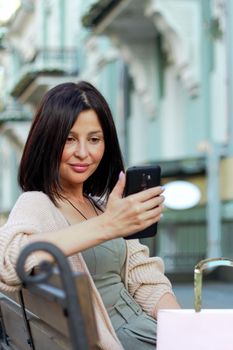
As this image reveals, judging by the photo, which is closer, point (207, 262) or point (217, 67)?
point (207, 262)

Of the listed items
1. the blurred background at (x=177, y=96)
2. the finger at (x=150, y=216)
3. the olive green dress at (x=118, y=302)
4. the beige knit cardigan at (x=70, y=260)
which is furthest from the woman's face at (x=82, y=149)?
the blurred background at (x=177, y=96)

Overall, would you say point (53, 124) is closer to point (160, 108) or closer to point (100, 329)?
point (100, 329)

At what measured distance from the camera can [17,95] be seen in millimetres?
27062

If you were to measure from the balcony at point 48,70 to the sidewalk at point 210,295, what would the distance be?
11.8m

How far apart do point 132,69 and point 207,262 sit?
15.7 m

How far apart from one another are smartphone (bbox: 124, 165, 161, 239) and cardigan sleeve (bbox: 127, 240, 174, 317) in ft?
1.40

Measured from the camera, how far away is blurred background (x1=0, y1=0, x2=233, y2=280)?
14.1 metres

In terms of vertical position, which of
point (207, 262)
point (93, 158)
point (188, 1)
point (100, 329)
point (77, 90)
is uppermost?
point (188, 1)

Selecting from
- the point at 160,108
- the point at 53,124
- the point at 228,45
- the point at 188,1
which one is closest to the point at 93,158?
the point at 53,124

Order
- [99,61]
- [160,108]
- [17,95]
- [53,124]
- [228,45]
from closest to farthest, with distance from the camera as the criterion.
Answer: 1. [53,124]
2. [228,45]
3. [160,108]
4. [99,61]
5. [17,95]

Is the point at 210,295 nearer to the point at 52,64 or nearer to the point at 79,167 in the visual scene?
the point at 79,167

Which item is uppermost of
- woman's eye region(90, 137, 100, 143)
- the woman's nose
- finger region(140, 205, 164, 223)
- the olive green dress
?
woman's eye region(90, 137, 100, 143)

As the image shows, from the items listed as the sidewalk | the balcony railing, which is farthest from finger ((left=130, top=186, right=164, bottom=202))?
the balcony railing

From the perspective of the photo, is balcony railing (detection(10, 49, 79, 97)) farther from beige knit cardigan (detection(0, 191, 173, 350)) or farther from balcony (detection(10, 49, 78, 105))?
beige knit cardigan (detection(0, 191, 173, 350))
